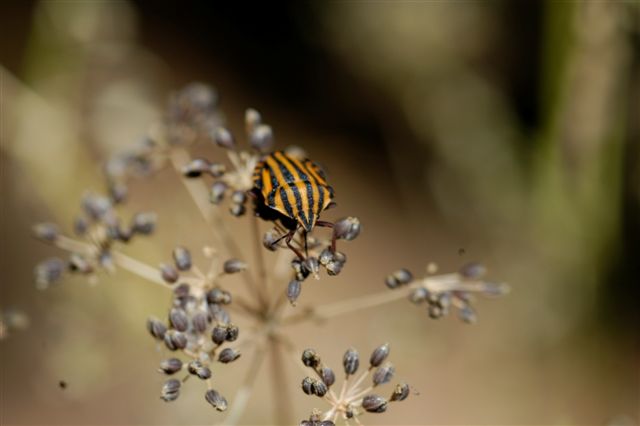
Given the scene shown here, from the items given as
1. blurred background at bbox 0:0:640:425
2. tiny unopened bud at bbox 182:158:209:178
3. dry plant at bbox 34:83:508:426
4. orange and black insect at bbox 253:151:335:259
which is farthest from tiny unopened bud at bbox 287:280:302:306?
blurred background at bbox 0:0:640:425

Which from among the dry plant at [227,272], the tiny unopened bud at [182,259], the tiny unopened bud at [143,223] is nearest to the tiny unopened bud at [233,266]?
the dry plant at [227,272]

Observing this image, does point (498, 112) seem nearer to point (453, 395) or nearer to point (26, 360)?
point (453, 395)

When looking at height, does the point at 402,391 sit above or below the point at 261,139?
below

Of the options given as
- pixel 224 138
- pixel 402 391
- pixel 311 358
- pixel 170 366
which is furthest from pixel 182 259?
pixel 402 391

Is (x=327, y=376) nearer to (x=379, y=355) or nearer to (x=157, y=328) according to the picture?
(x=379, y=355)

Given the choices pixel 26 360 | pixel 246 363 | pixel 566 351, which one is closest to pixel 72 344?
pixel 26 360

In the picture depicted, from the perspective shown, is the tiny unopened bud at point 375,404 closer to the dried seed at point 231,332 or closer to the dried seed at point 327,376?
the dried seed at point 327,376

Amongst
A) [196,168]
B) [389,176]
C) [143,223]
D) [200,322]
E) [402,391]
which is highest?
[389,176]

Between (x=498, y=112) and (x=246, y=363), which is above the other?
(x=498, y=112)
